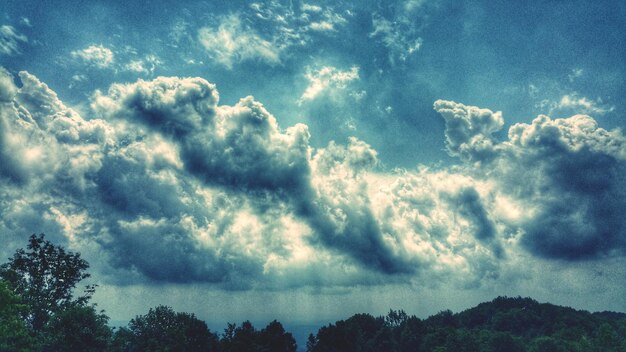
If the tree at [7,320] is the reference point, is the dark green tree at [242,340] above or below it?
below

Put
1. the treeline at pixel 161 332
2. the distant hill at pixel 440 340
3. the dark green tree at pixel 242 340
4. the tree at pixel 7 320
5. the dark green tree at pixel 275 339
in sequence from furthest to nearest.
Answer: the distant hill at pixel 440 340 → the dark green tree at pixel 275 339 → the dark green tree at pixel 242 340 → the treeline at pixel 161 332 → the tree at pixel 7 320

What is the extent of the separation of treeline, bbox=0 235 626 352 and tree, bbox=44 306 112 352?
15 centimetres

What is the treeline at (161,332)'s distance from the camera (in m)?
64.7

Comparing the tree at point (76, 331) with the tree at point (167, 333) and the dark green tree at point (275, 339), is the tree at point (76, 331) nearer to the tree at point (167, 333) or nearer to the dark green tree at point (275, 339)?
the tree at point (167, 333)

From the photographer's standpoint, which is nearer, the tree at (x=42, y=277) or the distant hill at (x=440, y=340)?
the tree at (x=42, y=277)

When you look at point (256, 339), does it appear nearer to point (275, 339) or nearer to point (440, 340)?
point (275, 339)

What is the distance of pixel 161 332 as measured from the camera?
110500 millimetres

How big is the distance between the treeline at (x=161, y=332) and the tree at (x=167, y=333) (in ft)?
0.88

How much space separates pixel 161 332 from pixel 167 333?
4205mm

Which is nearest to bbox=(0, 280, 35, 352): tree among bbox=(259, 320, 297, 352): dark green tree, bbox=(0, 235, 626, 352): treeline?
bbox=(0, 235, 626, 352): treeline

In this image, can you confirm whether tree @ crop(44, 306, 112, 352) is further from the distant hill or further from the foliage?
the distant hill

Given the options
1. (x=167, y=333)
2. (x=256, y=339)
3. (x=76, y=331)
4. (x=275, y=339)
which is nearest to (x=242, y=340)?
(x=256, y=339)

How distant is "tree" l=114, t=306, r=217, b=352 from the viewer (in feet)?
346

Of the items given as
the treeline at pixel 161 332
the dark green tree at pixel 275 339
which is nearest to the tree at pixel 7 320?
the treeline at pixel 161 332
